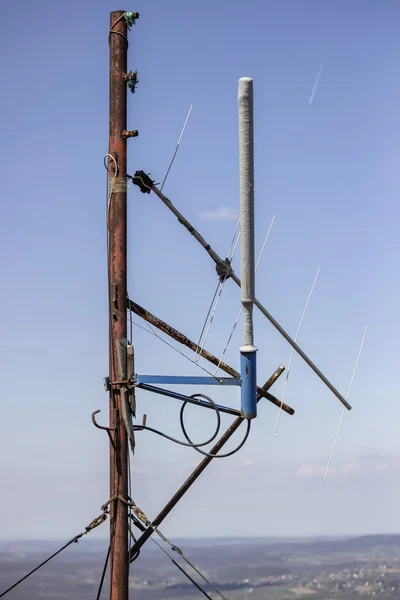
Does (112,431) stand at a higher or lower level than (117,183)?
lower

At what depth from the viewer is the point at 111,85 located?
1741 cm

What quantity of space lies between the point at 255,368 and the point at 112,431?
255 centimetres

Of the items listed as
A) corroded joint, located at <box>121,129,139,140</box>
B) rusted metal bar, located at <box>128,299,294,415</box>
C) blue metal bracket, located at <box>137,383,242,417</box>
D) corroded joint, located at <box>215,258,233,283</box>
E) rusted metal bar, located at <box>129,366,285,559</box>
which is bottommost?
rusted metal bar, located at <box>129,366,285,559</box>

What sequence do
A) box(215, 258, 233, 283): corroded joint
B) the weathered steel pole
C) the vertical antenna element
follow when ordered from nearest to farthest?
the vertical antenna element → the weathered steel pole → box(215, 258, 233, 283): corroded joint

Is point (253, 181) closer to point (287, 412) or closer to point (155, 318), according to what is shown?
point (155, 318)

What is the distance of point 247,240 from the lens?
16.1m

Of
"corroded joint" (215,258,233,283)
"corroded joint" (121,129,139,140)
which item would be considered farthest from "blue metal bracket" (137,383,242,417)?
"corroded joint" (121,129,139,140)

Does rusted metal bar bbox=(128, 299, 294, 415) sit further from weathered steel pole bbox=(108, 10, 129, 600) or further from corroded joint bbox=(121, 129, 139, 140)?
corroded joint bbox=(121, 129, 139, 140)

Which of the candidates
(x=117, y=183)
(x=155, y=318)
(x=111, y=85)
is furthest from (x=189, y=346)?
(x=111, y=85)

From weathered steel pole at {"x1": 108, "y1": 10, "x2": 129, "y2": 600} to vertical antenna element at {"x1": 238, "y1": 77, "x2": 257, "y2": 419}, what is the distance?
6.55ft

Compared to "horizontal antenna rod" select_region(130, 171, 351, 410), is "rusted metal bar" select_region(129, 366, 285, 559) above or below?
below

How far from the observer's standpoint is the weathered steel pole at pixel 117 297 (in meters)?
16.6

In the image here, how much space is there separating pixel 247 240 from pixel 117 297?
2396 mm

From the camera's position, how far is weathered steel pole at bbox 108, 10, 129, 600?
1661cm
